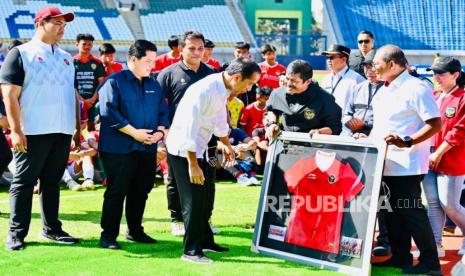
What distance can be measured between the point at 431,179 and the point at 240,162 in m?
4.63

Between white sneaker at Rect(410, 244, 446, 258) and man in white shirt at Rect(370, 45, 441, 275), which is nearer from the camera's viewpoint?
man in white shirt at Rect(370, 45, 441, 275)

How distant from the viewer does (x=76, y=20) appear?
111 ft

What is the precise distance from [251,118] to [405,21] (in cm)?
2846

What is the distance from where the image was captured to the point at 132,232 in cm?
645

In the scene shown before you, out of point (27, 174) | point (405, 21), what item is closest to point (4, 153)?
point (27, 174)

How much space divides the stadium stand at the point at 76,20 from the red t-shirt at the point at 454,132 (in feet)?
93.5

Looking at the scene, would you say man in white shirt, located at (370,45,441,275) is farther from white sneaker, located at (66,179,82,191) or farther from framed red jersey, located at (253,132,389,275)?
white sneaker, located at (66,179,82,191)

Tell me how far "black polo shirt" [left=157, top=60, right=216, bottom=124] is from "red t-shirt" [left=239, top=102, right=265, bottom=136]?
160 inches

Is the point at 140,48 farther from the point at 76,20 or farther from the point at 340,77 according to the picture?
the point at 76,20

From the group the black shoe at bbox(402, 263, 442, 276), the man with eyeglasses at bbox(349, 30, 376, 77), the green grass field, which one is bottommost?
the green grass field

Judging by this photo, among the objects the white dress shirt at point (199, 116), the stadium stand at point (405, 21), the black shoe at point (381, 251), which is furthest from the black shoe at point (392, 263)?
the stadium stand at point (405, 21)

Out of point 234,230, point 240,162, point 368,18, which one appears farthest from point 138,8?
point 234,230

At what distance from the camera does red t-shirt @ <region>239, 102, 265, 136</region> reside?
11000mm

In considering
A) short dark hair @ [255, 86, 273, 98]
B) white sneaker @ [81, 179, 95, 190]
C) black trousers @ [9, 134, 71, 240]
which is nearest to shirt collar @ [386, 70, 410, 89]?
black trousers @ [9, 134, 71, 240]
